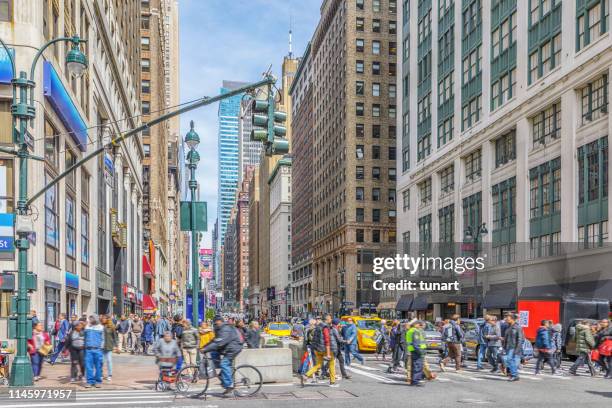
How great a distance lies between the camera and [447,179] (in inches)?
2509

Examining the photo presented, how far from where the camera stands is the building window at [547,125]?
4469cm

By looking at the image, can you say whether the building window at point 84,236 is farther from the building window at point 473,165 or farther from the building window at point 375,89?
the building window at point 375,89

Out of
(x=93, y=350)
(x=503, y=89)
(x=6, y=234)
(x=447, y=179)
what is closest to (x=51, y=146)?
(x=6, y=234)

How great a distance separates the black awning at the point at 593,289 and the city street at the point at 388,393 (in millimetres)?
16787

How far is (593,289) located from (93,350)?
2887 centimetres

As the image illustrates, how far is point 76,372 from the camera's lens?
19.7 meters

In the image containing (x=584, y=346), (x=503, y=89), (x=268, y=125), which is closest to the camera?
(x=268, y=125)

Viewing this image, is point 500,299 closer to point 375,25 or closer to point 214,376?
point 214,376

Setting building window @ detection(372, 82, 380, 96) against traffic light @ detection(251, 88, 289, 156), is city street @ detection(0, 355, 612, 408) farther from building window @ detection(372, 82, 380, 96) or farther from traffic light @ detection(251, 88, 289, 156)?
building window @ detection(372, 82, 380, 96)

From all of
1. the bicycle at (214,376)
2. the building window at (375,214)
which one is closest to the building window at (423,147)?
the building window at (375,214)

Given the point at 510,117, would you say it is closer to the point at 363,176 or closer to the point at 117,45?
the point at 117,45

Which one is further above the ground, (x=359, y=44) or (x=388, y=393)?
(x=359, y=44)

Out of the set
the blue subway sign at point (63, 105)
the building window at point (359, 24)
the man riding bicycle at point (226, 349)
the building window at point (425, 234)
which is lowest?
the man riding bicycle at point (226, 349)

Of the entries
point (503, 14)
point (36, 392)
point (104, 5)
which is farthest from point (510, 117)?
point (36, 392)
